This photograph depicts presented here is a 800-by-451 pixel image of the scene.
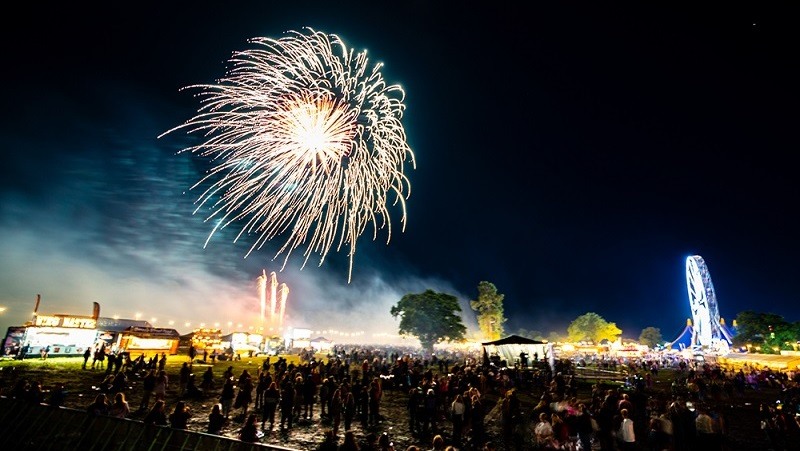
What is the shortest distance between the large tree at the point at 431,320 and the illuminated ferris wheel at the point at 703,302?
205 ft

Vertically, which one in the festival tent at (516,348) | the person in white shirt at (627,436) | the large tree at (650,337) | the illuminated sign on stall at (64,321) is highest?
the illuminated sign on stall at (64,321)

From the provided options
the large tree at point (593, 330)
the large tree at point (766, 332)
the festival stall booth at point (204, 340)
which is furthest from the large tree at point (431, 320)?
the large tree at point (593, 330)

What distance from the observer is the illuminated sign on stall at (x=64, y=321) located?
38688 millimetres

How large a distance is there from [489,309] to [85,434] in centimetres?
7913

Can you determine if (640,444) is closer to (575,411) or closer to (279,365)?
(575,411)

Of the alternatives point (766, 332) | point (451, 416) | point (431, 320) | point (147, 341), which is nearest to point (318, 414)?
point (451, 416)

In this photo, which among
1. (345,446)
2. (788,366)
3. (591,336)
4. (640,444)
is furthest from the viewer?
(591,336)

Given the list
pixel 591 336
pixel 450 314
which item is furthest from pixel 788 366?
pixel 591 336

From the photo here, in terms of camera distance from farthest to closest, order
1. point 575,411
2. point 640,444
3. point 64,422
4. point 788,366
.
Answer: point 788,366 < point 640,444 < point 575,411 < point 64,422

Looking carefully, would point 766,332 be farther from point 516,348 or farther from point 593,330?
point 516,348

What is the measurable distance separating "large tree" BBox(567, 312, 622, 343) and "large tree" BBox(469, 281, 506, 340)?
66.2 meters

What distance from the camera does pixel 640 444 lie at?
12.6 meters

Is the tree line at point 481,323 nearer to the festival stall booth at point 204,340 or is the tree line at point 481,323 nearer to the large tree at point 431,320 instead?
the large tree at point 431,320

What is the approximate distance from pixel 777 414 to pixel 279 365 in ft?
82.2
